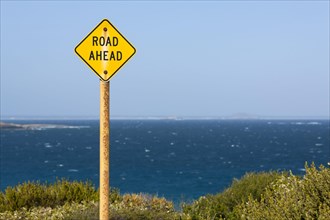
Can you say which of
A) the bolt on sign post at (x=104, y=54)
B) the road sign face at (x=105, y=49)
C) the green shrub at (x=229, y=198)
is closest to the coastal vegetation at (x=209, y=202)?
the green shrub at (x=229, y=198)

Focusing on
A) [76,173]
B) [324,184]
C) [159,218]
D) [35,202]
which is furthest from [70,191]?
[76,173]

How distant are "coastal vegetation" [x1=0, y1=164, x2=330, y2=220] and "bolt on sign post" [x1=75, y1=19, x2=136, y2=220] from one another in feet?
10.8

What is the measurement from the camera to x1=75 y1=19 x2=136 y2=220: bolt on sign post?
6527mm

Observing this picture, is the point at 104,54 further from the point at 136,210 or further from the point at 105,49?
the point at 136,210

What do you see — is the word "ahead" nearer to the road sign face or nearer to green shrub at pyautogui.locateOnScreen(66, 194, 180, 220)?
the road sign face

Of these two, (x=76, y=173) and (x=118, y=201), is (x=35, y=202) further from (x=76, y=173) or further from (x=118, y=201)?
(x=76, y=173)

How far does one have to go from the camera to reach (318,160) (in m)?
92.8

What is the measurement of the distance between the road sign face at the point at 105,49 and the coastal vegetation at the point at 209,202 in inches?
152

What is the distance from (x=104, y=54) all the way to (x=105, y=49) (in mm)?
67

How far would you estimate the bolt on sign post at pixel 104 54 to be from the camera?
21.4 ft

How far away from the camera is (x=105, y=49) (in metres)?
6.55

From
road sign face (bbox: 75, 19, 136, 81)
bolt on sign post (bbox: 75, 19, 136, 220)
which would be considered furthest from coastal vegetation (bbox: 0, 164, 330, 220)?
road sign face (bbox: 75, 19, 136, 81)

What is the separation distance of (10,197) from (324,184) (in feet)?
29.4

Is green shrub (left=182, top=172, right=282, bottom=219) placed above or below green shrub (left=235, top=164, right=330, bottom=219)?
below
